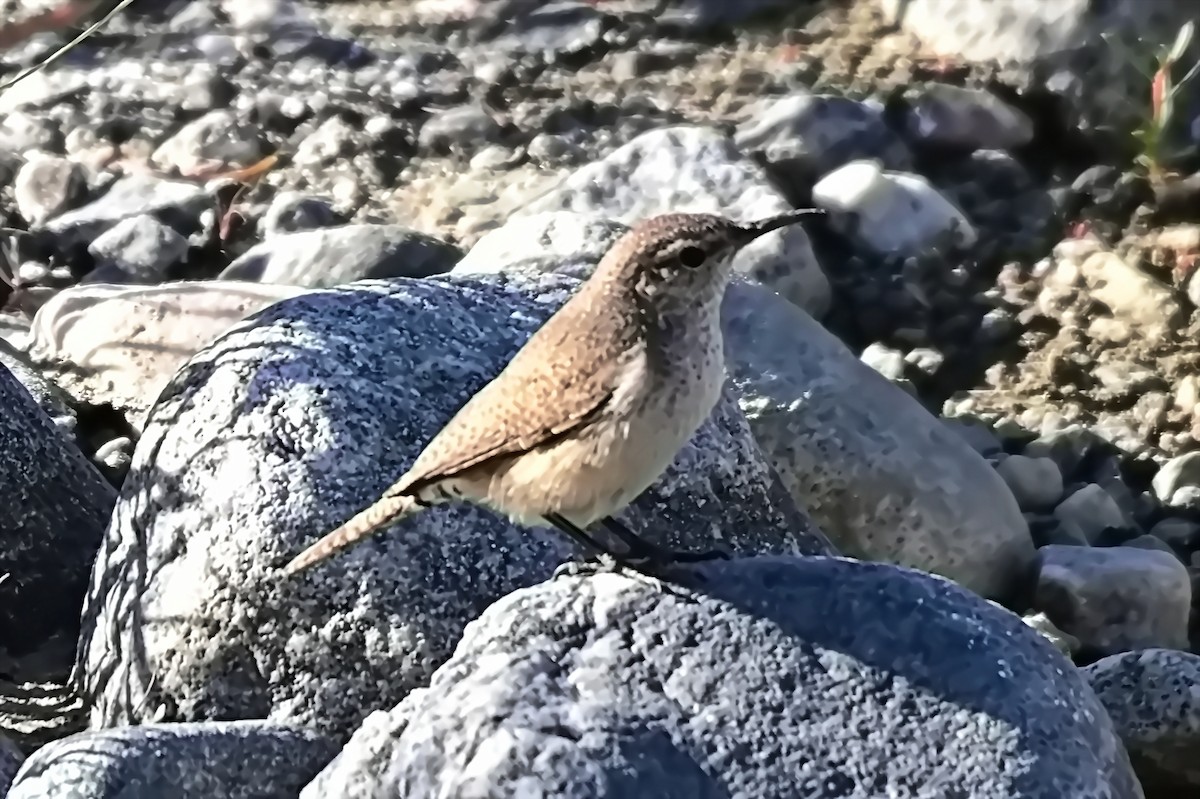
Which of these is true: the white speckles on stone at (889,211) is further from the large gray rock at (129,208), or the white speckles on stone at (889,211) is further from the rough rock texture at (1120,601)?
the large gray rock at (129,208)

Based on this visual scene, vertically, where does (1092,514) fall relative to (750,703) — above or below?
below

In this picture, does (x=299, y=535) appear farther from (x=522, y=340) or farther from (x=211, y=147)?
(x=211, y=147)

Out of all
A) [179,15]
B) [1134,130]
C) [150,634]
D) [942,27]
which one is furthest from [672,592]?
[179,15]

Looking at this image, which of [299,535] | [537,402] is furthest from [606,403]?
[299,535]

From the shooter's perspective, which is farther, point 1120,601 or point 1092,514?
point 1092,514

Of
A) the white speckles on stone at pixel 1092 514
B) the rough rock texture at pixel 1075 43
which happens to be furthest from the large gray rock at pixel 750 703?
the rough rock texture at pixel 1075 43

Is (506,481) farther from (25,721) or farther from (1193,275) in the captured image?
(1193,275)
